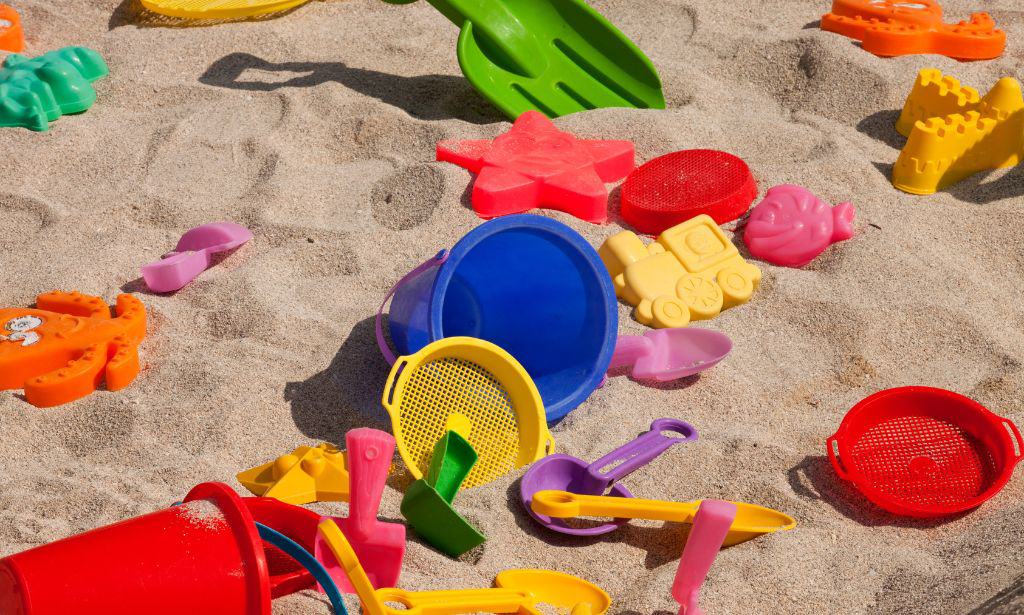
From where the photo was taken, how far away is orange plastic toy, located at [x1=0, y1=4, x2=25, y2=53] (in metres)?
A: 2.92

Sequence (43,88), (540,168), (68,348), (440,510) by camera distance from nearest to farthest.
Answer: (440,510)
(68,348)
(540,168)
(43,88)

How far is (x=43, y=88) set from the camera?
8.56 feet

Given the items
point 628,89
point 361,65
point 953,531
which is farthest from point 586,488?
A: point 361,65

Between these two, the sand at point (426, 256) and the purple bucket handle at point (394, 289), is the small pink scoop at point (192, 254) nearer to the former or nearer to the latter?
the sand at point (426, 256)

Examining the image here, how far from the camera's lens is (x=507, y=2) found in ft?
9.17

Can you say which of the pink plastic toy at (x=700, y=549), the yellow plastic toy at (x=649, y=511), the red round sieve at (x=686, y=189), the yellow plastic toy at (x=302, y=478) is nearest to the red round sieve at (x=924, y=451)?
the yellow plastic toy at (x=649, y=511)

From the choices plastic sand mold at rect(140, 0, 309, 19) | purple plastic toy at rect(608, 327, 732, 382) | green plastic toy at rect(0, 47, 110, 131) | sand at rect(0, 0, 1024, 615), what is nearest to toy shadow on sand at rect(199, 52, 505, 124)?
sand at rect(0, 0, 1024, 615)

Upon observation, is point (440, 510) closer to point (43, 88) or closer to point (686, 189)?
point (686, 189)

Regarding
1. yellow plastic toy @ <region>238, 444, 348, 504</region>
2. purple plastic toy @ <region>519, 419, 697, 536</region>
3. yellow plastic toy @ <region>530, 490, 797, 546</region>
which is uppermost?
yellow plastic toy @ <region>530, 490, 797, 546</region>

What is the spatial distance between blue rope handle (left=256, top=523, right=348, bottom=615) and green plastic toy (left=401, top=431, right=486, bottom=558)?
0.22 meters

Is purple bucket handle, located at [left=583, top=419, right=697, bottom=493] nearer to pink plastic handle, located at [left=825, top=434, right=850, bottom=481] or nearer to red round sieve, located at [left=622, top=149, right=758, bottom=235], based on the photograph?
pink plastic handle, located at [left=825, top=434, right=850, bottom=481]

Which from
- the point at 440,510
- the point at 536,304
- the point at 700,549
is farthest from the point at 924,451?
the point at 440,510

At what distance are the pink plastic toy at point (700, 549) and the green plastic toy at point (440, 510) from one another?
284 millimetres

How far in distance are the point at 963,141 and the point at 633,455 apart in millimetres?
1210
